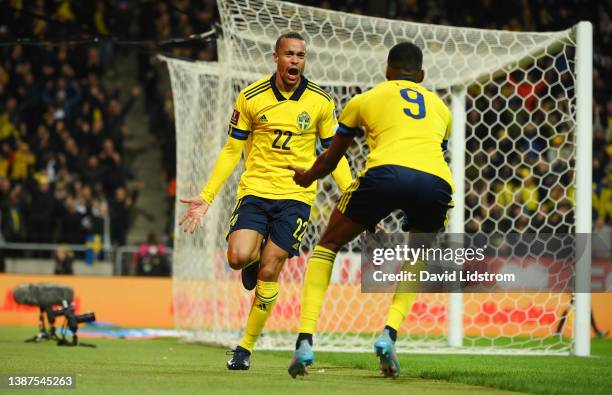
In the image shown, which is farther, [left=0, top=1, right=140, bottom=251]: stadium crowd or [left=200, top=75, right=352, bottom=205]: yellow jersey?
[left=0, top=1, right=140, bottom=251]: stadium crowd

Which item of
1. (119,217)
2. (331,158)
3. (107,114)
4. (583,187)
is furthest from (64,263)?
(331,158)

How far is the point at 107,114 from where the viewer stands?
18734 mm

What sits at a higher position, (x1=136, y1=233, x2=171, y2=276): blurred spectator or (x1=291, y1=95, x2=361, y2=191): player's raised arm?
(x1=291, y1=95, x2=361, y2=191): player's raised arm

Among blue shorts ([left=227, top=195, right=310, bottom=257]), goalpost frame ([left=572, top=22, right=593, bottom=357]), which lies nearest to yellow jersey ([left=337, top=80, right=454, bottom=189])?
blue shorts ([left=227, top=195, right=310, bottom=257])

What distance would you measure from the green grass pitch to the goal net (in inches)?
46.7

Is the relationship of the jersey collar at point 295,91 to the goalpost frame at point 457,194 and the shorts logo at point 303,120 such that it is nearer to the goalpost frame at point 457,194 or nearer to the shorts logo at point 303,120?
the shorts logo at point 303,120

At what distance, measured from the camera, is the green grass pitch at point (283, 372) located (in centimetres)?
544

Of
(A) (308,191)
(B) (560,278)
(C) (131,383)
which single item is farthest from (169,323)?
(C) (131,383)

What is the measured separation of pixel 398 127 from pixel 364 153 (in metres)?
6.24

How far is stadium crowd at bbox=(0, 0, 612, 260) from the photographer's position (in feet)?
47.9

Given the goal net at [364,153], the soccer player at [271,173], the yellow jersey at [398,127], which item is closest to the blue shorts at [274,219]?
the soccer player at [271,173]

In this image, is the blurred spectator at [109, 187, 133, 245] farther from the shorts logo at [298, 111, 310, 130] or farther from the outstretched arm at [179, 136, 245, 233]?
the shorts logo at [298, 111, 310, 130]

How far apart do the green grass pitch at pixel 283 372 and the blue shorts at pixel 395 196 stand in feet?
3.04

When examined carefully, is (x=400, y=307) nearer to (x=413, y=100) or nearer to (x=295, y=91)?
(x=413, y=100)
